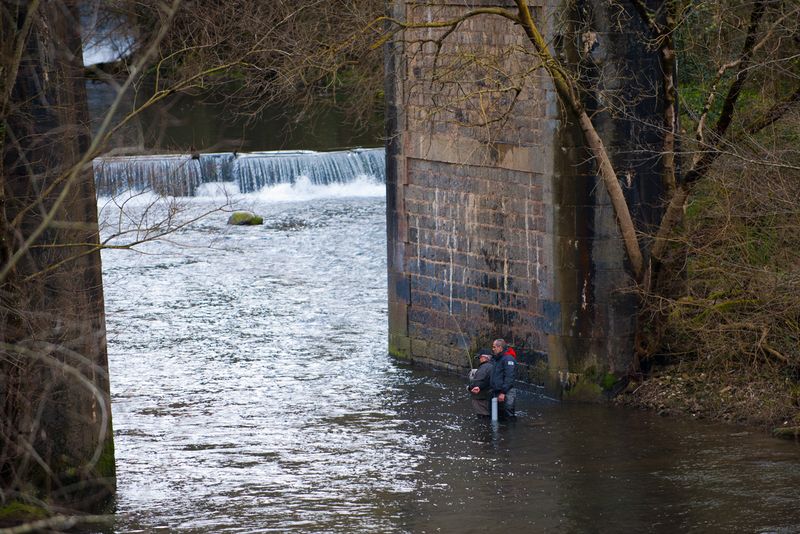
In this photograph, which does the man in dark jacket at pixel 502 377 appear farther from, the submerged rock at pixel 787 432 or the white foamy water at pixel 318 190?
the white foamy water at pixel 318 190

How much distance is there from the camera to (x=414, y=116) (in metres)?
17.2

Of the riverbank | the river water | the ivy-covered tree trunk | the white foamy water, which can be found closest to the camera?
the ivy-covered tree trunk

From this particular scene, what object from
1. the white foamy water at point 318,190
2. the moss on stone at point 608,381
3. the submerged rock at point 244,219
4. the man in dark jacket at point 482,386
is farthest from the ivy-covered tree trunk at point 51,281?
the white foamy water at point 318,190

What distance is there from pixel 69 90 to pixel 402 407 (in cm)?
637

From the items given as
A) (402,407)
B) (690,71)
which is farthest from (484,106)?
(690,71)

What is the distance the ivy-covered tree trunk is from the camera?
413 inches

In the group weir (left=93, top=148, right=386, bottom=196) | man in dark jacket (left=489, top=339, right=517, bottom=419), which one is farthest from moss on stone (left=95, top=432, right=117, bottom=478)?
weir (left=93, top=148, right=386, bottom=196)

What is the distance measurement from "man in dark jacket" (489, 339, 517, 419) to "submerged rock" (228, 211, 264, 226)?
562 inches

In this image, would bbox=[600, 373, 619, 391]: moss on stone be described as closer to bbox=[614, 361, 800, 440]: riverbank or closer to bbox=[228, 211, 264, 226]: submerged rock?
bbox=[614, 361, 800, 440]: riverbank

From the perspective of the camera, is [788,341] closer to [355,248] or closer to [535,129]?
[535,129]

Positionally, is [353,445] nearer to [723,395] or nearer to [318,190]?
[723,395]

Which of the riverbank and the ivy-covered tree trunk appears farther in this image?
the riverbank

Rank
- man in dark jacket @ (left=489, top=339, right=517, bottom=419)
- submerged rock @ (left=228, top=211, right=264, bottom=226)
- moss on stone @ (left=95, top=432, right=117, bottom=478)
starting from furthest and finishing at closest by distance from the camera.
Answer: submerged rock @ (left=228, top=211, right=264, bottom=226) → man in dark jacket @ (left=489, top=339, right=517, bottom=419) → moss on stone @ (left=95, top=432, right=117, bottom=478)

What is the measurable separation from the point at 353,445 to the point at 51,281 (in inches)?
169
